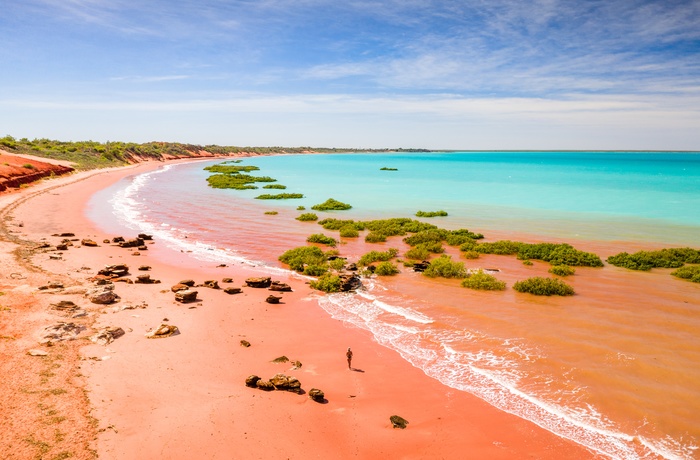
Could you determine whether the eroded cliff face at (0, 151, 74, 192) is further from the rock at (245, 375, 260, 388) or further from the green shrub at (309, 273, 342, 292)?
the rock at (245, 375, 260, 388)

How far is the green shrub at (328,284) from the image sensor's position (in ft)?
53.5

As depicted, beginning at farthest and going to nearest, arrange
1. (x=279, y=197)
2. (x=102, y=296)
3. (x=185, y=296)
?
(x=279, y=197)
(x=185, y=296)
(x=102, y=296)

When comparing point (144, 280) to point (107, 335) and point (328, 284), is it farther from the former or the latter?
point (328, 284)

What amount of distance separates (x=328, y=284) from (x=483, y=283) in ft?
21.1

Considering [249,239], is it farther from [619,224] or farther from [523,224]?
[619,224]

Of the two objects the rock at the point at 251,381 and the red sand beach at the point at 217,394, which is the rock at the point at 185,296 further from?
the rock at the point at 251,381

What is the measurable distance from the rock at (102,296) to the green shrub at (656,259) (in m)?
22.6

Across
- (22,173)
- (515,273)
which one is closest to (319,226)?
(515,273)

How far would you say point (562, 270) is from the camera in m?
18.8

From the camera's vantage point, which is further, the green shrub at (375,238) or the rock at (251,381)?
the green shrub at (375,238)

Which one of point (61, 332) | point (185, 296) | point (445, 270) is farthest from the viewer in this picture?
point (445, 270)

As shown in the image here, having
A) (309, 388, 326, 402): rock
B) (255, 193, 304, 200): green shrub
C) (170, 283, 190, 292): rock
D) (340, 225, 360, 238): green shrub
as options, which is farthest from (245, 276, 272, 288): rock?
(255, 193, 304, 200): green shrub

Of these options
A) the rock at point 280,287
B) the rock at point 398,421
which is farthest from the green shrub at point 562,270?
the rock at point 398,421

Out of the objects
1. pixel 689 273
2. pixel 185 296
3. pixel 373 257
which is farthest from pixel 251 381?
pixel 689 273
